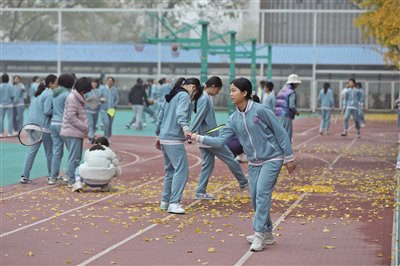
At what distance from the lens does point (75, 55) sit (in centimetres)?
6262

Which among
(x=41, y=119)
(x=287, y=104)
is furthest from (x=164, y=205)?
(x=287, y=104)

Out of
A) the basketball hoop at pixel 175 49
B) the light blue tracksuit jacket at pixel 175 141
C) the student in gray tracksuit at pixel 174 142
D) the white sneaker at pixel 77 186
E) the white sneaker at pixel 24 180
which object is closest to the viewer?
the student in gray tracksuit at pixel 174 142

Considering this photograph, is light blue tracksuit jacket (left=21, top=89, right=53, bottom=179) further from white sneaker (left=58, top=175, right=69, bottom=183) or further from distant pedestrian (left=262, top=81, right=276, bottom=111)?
distant pedestrian (left=262, top=81, right=276, bottom=111)

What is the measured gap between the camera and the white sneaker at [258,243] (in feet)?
35.1

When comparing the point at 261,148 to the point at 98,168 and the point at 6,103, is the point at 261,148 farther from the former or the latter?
the point at 6,103

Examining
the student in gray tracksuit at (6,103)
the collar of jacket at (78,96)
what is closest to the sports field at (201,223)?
the collar of jacket at (78,96)

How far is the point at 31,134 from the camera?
17.4m

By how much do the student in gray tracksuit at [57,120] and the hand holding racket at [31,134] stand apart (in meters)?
0.49

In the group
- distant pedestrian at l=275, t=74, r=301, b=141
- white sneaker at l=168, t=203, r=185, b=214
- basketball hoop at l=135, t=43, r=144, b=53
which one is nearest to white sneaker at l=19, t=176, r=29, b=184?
white sneaker at l=168, t=203, r=185, b=214

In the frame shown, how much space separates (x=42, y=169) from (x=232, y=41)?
69.4 ft

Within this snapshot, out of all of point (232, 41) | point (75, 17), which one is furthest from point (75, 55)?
point (232, 41)

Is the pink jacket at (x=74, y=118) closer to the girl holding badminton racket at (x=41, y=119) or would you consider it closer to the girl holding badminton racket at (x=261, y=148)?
the girl holding badminton racket at (x=41, y=119)

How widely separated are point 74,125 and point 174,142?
3669 millimetres

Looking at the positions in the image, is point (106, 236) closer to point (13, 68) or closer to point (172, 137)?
point (172, 137)
